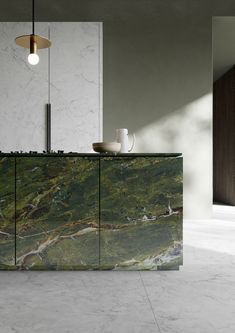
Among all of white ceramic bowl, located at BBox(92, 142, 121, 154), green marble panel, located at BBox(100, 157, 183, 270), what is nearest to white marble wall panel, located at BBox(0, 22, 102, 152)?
white ceramic bowl, located at BBox(92, 142, 121, 154)

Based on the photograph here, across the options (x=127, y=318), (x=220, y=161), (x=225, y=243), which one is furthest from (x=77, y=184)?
(x=220, y=161)

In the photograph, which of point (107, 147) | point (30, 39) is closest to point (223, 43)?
point (30, 39)

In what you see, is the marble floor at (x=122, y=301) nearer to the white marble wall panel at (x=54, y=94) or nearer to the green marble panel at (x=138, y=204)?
the green marble panel at (x=138, y=204)

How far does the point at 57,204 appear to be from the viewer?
2.17m

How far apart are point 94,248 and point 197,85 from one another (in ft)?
10.9

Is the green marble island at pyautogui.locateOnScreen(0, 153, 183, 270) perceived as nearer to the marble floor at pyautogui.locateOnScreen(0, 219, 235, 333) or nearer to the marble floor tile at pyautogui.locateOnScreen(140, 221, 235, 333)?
the marble floor at pyautogui.locateOnScreen(0, 219, 235, 333)

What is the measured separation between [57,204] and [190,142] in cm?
302

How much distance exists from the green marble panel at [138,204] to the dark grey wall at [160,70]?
261 centimetres

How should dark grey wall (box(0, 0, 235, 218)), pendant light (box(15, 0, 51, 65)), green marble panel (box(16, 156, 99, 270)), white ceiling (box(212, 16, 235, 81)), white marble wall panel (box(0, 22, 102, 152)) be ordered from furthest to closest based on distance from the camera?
white ceiling (box(212, 16, 235, 81)), dark grey wall (box(0, 0, 235, 218)), white marble wall panel (box(0, 22, 102, 152)), pendant light (box(15, 0, 51, 65)), green marble panel (box(16, 156, 99, 270))

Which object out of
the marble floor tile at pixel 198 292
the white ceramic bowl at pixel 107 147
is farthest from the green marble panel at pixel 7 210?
the marble floor tile at pixel 198 292

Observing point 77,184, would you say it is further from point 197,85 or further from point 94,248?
point 197,85

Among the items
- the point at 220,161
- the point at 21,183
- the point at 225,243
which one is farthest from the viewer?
the point at 220,161

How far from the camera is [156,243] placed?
2.18 metres

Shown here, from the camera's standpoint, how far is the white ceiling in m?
4.88
